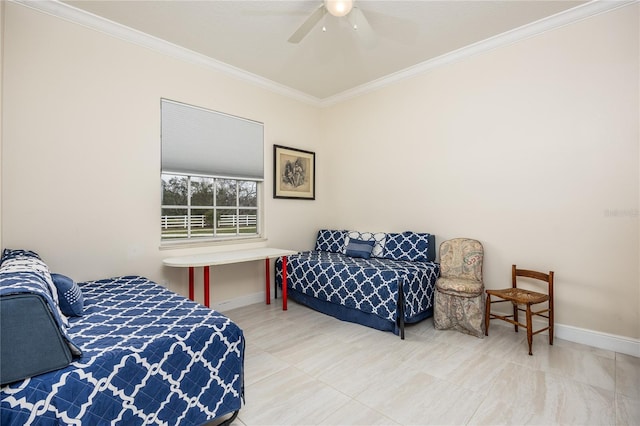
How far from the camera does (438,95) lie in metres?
3.78

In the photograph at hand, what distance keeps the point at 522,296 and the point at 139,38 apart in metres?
4.36

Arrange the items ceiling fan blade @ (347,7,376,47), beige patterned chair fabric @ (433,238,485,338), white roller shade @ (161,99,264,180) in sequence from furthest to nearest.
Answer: white roller shade @ (161,99,264,180)
beige patterned chair fabric @ (433,238,485,338)
ceiling fan blade @ (347,7,376,47)

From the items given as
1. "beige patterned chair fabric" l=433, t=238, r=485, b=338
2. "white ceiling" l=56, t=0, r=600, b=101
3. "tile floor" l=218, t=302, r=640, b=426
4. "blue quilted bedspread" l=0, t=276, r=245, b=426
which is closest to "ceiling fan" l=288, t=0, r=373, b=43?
"white ceiling" l=56, t=0, r=600, b=101

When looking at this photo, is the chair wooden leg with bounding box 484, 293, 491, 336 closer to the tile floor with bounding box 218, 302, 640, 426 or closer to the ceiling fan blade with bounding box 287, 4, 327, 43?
the tile floor with bounding box 218, 302, 640, 426

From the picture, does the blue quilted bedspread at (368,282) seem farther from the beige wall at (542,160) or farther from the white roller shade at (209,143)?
the white roller shade at (209,143)

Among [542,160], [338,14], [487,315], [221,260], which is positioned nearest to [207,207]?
[221,260]

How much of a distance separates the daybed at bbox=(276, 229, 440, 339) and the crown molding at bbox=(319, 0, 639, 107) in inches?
80.1

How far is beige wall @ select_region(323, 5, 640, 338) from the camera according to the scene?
268 cm

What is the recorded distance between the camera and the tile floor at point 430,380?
185cm

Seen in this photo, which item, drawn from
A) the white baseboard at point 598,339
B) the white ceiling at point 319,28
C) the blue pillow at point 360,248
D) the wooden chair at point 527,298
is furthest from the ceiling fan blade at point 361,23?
the white baseboard at point 598,339

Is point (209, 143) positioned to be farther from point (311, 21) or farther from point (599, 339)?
point (599, 339)

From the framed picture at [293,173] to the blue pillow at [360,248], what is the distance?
1.11 metres

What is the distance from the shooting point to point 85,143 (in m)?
2.83

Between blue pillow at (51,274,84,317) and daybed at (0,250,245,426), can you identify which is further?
blue pillow at (51,274,84,317)
